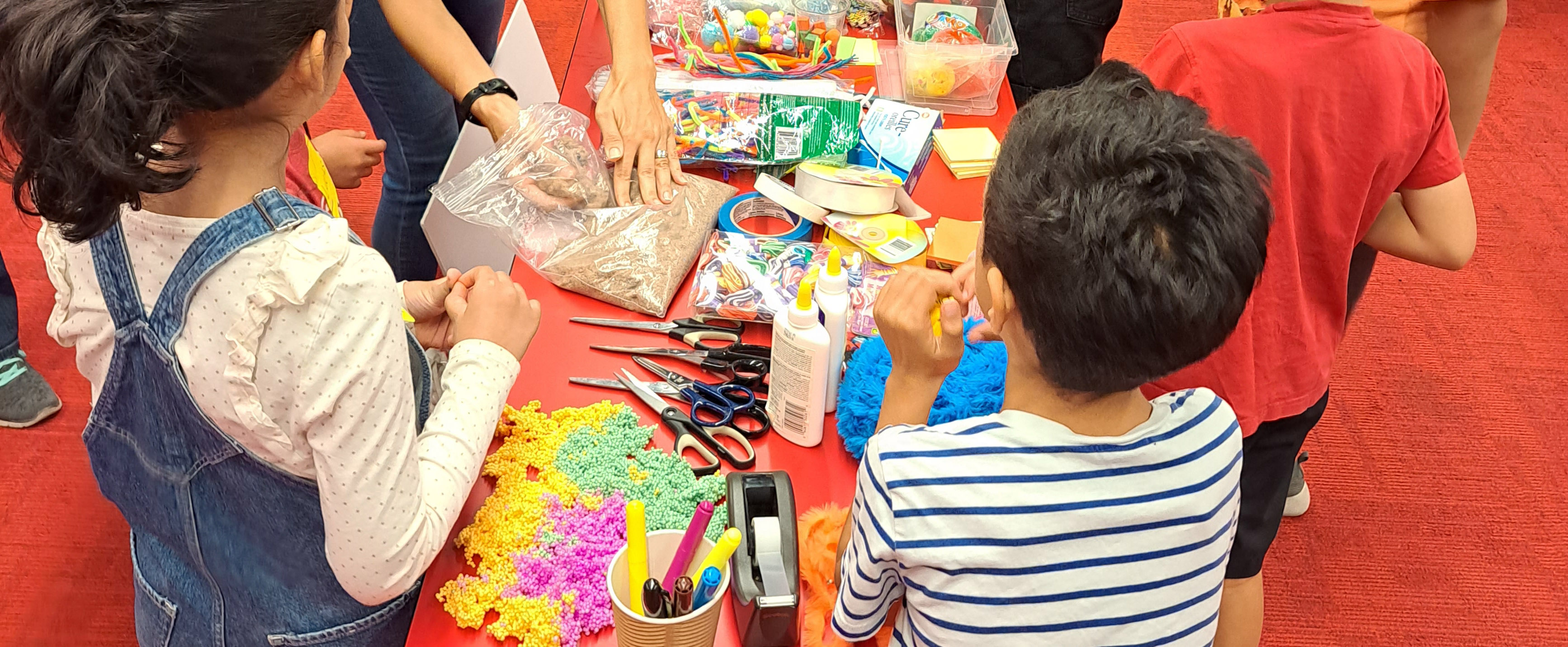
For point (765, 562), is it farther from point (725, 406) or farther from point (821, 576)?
point (725, 406)

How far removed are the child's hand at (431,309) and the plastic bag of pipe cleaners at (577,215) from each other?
16 cm

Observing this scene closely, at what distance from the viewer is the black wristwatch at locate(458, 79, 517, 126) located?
147 centimetres

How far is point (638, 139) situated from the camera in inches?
55.2

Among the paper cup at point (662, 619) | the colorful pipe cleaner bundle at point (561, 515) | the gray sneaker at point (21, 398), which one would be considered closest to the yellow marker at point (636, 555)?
the paper cup at point (662, 619)

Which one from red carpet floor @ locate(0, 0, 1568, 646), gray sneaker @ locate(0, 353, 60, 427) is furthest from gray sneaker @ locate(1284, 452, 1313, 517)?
gray sneaker @ locate(0, 353, 60, 427)

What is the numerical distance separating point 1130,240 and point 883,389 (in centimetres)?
37

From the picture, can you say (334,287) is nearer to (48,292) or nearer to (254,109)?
(254,109)

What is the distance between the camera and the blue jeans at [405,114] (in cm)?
167

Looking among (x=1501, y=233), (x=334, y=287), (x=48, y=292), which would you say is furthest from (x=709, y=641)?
(x=1501, y=233)

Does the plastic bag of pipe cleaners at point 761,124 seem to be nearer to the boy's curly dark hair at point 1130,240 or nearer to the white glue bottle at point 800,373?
the white glue bottle at point 800,373

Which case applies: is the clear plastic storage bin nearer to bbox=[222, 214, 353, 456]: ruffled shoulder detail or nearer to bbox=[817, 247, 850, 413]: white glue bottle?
bbox=[817, 247, 850, 413]: white glue bottle

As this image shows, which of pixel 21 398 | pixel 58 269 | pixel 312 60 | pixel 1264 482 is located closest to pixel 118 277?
pixel 58 269

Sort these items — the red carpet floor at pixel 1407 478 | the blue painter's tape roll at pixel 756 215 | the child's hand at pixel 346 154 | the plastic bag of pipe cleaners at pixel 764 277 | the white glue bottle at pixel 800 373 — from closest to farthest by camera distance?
the white glue bottle at pixel 800 373 < the plastic bag of pipe cleaners at pixel 764 277 < the blue painter's tape roll at pixel 756 215 < the child's hand at pixel 346 154 < the red carpet floor at pixel 1407 478

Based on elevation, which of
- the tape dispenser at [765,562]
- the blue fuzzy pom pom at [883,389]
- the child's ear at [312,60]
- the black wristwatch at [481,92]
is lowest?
the blue fuzzy pom pom at [883,389]
